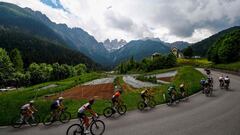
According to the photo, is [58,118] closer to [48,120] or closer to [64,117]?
[64,117]

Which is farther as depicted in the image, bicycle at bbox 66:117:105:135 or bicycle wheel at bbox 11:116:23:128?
bicycle wheel at bbox 11:116:23:128

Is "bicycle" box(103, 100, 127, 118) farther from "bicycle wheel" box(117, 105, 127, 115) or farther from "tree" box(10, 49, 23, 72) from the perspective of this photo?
"tree" box(10, 49, 23, 72)

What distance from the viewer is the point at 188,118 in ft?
68.2

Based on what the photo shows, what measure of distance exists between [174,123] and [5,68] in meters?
103

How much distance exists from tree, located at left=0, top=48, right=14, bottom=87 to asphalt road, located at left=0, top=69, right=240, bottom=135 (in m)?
91.8

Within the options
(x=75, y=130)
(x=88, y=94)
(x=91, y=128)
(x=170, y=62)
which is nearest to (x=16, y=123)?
(x=75, y=130)

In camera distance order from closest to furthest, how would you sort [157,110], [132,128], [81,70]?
1. [132,128]
2. [157,110]
3. [81,70]

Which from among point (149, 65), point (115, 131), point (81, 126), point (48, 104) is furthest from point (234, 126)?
point (149, 65)

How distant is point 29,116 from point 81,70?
162 m

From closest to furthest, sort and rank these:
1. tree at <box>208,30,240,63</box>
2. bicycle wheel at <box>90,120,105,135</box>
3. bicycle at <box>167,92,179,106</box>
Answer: bicycle wheel at <box>90,120,105,135</box> < bicycle at <box>167,92,179,106</box> < tree at <box>208,30,240,63</box>

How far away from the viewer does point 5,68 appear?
4237 inches

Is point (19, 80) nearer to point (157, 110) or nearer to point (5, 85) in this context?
point (5, 85)

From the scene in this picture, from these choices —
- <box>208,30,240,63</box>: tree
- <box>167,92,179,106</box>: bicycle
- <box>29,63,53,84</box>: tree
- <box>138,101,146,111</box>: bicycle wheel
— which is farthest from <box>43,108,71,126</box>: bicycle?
<box>29,63,53,84</box>: tree

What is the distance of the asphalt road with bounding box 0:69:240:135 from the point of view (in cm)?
1708
